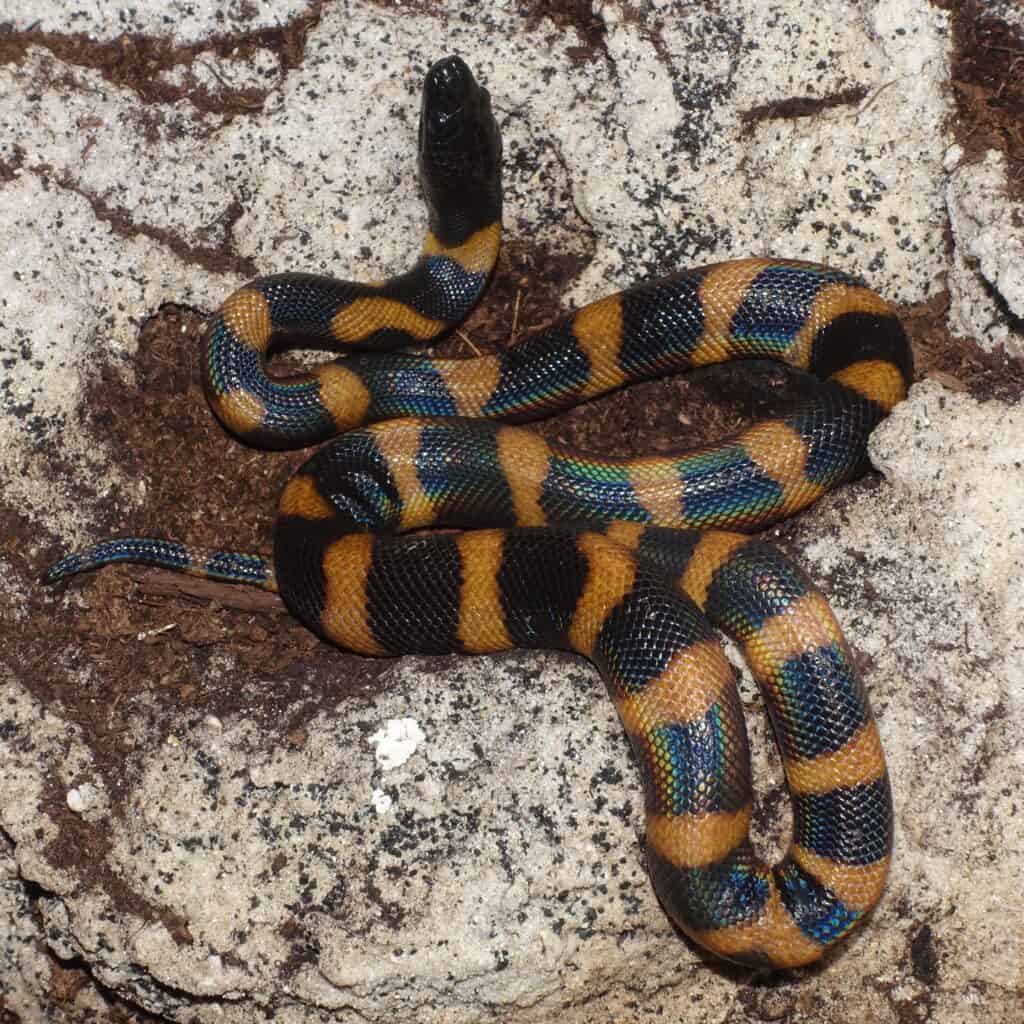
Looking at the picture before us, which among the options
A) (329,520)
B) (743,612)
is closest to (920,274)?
(743,612)

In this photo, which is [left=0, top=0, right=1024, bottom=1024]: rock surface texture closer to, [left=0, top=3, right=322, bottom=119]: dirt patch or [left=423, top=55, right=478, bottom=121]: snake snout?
[left=0, top=3, right=322, bottom=119]: dirt patch

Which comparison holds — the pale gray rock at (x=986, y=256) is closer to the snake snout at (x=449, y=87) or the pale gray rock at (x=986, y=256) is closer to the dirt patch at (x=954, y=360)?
the dirt patch at (x=954, y=360)

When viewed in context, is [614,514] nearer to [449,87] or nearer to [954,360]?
[954,360]

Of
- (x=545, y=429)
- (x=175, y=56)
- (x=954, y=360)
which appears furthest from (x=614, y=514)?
(x=175, y=56)

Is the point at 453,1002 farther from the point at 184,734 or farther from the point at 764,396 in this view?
the point at 764,396

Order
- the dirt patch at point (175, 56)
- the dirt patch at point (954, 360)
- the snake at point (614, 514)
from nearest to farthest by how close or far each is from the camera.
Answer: the snake at point (614, 514) → the dirt patch at point (954, 360) → the dirt patch at point (175, 56)

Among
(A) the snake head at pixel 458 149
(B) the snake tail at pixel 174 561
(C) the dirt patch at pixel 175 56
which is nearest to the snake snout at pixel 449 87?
(A) the snake head at pixel 458 149

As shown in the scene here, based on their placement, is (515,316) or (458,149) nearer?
(458,149)
